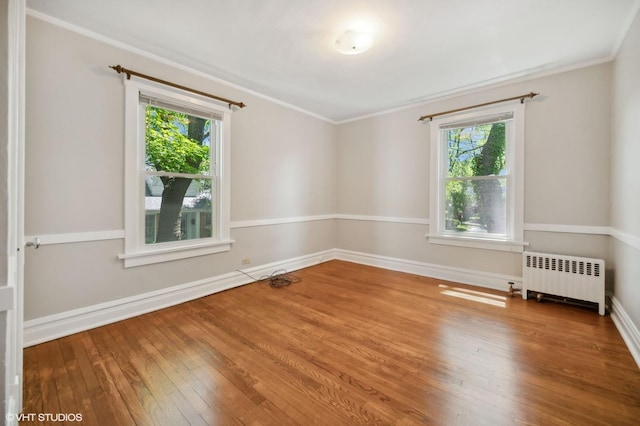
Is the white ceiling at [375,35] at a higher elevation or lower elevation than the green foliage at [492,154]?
higher

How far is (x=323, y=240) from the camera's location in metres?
4.78

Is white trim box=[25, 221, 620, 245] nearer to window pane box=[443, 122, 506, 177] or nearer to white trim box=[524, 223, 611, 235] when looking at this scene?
white trim box=[524, 223, 611, 235]

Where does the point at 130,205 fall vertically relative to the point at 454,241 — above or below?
above

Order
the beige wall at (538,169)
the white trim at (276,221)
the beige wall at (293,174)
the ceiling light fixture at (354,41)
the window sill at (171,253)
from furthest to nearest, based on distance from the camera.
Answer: the white trim at (276,221) → the beige wall at (538,169) → the window sill at (171,253) → the ceiling light fixture at (354,41) → the beige wall at (293,174)

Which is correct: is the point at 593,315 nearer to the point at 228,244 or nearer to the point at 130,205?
the point at 228,244

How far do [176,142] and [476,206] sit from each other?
3768mm

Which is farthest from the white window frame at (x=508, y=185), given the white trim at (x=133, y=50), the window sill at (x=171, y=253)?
the window sill at (x=171, y=253)

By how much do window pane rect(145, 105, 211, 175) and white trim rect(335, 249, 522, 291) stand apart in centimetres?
282

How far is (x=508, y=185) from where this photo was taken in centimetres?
329

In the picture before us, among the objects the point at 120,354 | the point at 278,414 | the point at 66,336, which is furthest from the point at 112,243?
the point at 278,414

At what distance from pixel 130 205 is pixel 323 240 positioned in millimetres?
2981

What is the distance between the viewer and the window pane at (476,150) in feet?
11.1

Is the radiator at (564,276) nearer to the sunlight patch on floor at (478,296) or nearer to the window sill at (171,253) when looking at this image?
the sunlight patch on floor at (478,296)

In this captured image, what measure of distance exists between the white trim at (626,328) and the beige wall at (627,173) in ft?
0.17
